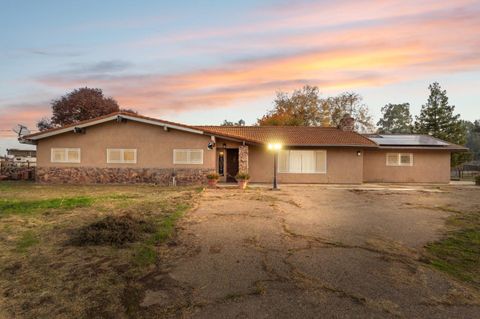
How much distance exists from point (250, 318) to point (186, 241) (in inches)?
139

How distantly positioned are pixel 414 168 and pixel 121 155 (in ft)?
65.8

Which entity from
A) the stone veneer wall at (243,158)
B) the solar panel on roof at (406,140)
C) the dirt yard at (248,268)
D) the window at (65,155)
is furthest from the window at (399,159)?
the window at (65,155)

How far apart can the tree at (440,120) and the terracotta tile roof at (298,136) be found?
2646 cm

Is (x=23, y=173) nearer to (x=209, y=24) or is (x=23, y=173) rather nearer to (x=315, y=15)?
(x=209, y=24)

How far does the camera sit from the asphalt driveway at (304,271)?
400cm

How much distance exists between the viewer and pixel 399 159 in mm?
23922

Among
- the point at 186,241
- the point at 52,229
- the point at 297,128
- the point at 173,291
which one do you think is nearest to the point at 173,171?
the point at 297,128

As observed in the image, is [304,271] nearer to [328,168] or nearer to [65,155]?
[328,168]

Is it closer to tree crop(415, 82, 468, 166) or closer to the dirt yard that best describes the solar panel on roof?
the dirt yard

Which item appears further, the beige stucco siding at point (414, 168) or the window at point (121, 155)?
the beige stucco siding at point (414, 168)

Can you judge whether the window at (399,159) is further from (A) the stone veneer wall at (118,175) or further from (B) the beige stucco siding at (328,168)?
(A) the stone veneer wall at (118,175)

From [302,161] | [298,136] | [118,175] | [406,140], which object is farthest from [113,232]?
[406,140]

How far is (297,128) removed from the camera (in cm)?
2559

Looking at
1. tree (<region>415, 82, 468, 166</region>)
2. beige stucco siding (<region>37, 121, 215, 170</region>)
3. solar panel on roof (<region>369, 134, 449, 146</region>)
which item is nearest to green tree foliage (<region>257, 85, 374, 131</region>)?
tree (<region>415, 82, 468, 166</region>)
